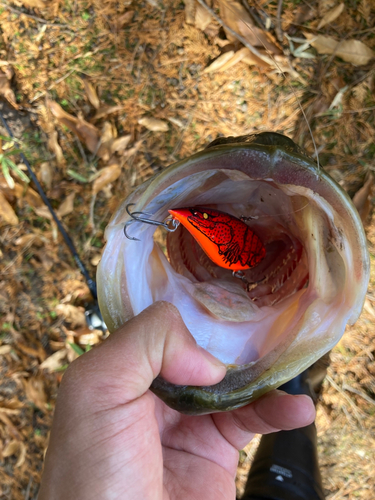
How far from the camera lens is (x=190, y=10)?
255 centimetres

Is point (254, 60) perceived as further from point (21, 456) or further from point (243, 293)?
point (21, 456)

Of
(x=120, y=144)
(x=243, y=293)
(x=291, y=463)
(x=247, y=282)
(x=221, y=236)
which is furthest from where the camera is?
(x=120, y=144)

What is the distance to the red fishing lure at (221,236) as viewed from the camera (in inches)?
49.6

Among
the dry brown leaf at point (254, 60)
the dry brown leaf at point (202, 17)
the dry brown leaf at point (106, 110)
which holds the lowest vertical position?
the dry brown leaf at point (254, 60)

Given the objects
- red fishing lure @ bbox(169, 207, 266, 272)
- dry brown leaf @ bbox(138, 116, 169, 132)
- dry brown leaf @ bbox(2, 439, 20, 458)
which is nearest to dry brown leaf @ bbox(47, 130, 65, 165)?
dry brown leaf @ bbox(138, 116, 169, 132)

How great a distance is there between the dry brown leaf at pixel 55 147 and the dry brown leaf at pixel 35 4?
94 cm

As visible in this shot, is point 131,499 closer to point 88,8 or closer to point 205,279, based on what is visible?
point 205,279

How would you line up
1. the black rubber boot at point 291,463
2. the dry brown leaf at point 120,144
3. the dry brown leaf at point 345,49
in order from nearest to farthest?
the black rubber boot at point 291,463, the dry brown leaf at point 345,49, the dry brown leaf at point 120,144

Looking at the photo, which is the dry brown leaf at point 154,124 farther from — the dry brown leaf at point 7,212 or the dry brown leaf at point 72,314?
the dry brown leaf at point 72,314

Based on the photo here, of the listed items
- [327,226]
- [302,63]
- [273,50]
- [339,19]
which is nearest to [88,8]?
[273,50]

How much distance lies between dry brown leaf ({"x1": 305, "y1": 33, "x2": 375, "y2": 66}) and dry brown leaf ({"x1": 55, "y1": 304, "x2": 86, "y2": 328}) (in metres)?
2.62

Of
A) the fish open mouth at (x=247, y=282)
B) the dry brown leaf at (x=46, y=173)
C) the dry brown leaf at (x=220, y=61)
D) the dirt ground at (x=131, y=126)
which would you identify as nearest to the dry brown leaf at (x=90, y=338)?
the dirt ground at (x=131, y=126)

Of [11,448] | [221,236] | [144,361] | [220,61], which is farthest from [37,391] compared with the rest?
[220,61]

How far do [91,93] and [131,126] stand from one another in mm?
405
